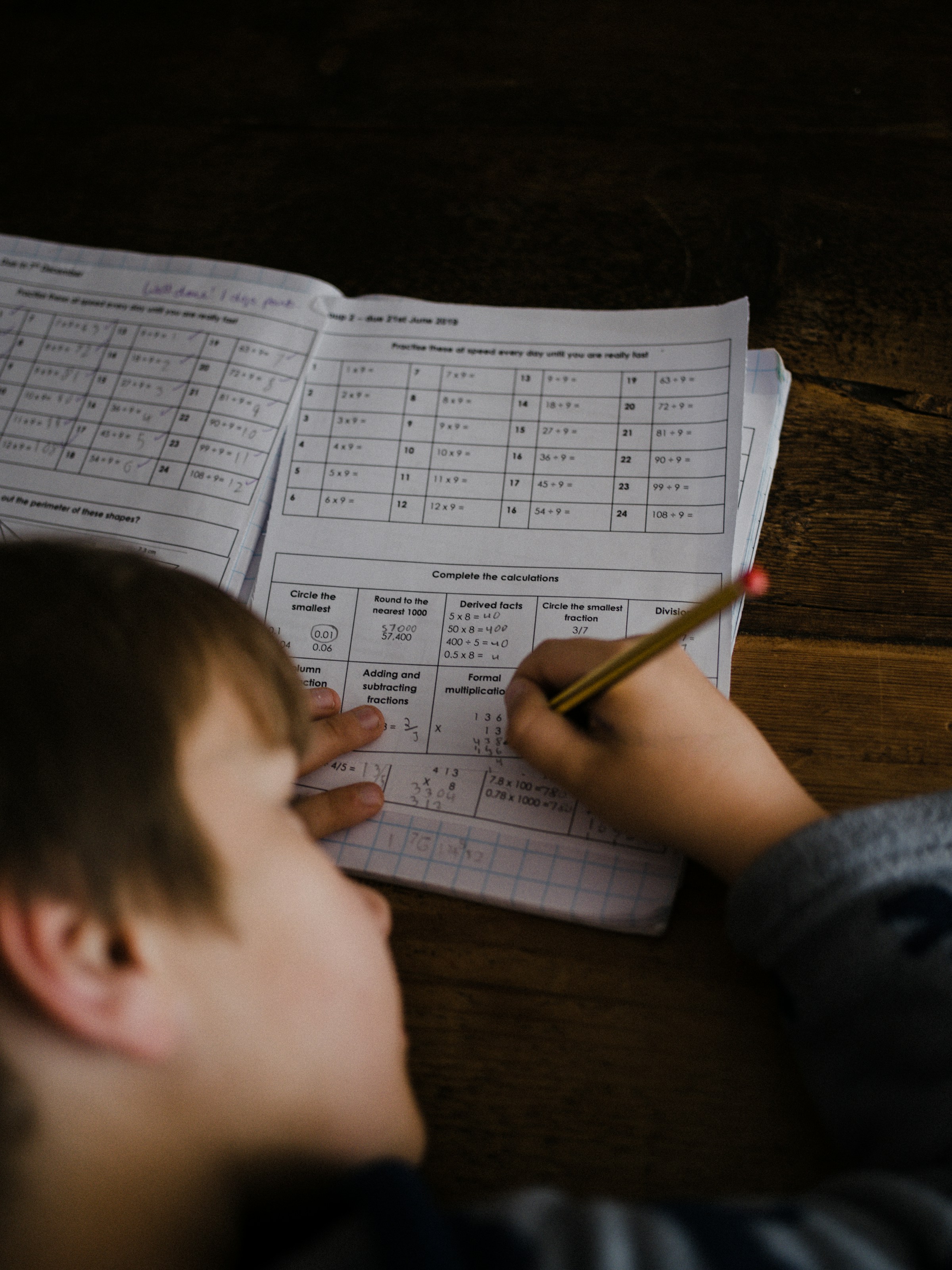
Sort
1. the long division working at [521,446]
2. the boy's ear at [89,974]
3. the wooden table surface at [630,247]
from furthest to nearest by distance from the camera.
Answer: the long division working at [521,446] < the wooden table surface at [630,247] < the boy's ear at [89,974]

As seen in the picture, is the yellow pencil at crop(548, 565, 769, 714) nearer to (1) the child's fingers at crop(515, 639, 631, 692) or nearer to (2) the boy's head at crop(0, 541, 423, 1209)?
(1) the child's fingers at crop(515, 639, 631, 692)

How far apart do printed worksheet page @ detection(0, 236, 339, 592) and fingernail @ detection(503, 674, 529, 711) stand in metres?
0.19

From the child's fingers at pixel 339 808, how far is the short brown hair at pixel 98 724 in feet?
0.38

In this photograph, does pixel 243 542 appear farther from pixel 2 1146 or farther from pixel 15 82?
pixel 15 82

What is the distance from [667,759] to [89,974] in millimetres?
265

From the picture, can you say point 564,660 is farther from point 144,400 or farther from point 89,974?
point 144,400

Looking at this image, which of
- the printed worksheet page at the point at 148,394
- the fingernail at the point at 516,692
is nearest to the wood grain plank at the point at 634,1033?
the fingernail at the point at 516,692

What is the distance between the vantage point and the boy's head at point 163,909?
0.31 m

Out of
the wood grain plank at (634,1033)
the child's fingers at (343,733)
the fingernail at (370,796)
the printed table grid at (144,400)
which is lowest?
the wood grain plank at (634,1033)

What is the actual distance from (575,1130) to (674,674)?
0.21m

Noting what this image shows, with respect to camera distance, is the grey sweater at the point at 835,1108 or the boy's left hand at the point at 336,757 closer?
the grey sweater at the point at 835,1108

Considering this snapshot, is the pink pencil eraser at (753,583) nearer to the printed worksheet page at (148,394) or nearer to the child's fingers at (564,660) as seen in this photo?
the child's fingers at (564,660)

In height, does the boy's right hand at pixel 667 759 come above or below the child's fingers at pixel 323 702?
above

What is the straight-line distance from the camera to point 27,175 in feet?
2.45
